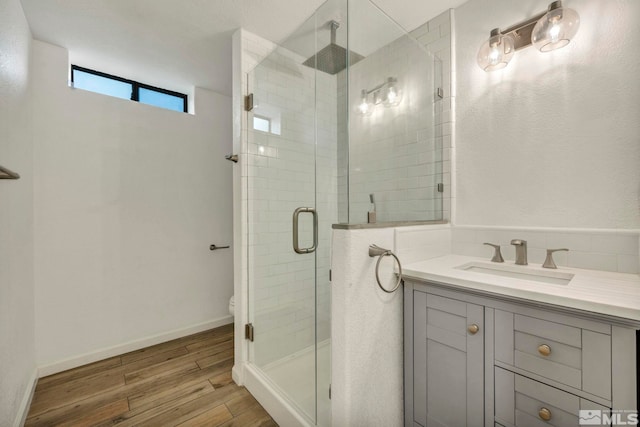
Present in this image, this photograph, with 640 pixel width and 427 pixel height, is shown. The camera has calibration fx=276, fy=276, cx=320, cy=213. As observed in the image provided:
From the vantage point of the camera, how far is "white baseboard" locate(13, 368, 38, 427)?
4.82 feet

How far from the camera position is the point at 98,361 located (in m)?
2.16

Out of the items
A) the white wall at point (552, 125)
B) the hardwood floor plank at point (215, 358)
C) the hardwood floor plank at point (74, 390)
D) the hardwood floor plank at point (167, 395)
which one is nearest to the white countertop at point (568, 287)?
the white wall at point (552, 125)

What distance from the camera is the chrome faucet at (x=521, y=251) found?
4.60 ft

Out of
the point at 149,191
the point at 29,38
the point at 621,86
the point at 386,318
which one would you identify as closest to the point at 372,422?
the point at 386,318

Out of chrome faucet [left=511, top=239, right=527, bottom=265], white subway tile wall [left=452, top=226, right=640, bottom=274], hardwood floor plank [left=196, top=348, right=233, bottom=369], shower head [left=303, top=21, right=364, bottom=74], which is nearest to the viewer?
white subway tile wall [left=452, top=226, right=640, bottom=274]

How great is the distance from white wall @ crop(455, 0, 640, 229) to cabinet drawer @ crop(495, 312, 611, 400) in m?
0.71

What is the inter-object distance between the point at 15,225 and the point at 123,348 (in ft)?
4.22

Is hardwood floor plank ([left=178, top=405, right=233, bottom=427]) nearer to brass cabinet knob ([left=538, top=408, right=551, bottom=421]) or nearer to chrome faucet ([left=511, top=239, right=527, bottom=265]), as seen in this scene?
brass cabinet knob ([left=538, top=408, right=551, bottom=421])

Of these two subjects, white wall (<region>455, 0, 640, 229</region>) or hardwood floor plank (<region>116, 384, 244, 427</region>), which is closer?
white wall (<region>455, 0, 640, 229</region>)

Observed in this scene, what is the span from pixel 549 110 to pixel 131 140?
9.52 ft

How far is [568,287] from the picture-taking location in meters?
0.99

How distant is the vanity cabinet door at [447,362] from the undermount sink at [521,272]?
1.04 ft

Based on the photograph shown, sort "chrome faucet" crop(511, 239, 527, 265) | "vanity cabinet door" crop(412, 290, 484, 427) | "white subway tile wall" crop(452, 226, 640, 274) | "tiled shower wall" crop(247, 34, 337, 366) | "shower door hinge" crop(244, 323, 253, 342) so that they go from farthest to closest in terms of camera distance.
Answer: "shower door hinge" crop(244, 323, 253, 342), "tiled shower wall" crop(247, 34, 337, 366), "chrome faucet" crop(511, 239, 527, 265), "white subway tile wall" crop(452, 226, 640, 274), "vanity cabinet door" crop(412, 290, 484, 427)

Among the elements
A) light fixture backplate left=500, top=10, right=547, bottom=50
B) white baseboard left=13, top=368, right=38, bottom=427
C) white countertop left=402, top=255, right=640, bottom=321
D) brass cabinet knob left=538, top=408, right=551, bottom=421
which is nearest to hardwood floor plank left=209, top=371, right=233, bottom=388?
white baseboard left=13, top=368, right=38, bottom=427
